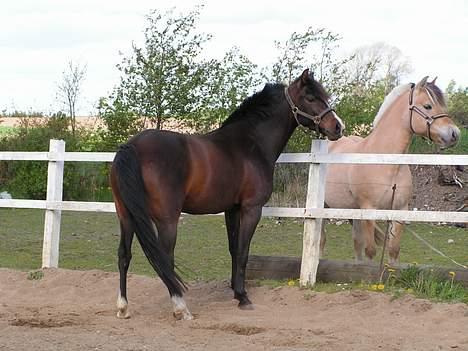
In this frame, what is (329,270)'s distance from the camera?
24.9 feet

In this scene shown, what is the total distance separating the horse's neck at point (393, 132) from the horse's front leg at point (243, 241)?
2.01 meters

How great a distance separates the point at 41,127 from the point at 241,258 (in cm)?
1586

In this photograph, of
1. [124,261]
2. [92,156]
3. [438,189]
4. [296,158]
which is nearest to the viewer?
[124,261]

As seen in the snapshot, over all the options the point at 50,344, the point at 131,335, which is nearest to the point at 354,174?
the point at 131,335

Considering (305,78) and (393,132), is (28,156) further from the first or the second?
(393,132)

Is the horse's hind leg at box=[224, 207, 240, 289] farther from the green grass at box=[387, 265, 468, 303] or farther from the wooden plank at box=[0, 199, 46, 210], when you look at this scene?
the wooden plank at box=[0, 199, 46, 210]

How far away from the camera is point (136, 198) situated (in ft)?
20.6

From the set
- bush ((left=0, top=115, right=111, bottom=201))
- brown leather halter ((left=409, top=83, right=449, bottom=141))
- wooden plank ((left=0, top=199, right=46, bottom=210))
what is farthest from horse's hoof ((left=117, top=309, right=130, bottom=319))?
bush ((left=0, top=115, right=111, bottom=201))

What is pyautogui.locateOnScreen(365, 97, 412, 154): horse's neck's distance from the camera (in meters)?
8.18

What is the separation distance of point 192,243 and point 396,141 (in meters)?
5.53

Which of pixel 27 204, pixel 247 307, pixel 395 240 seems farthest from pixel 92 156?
pixel 395 240

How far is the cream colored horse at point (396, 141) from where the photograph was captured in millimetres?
7902

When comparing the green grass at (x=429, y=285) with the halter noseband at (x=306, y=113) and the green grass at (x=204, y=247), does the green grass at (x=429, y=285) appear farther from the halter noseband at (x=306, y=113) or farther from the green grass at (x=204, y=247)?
the halter noseband at (x=306, y=113)

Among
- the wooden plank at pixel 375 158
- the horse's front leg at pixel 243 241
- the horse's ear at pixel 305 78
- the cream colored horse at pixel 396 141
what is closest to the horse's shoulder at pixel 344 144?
the cream colored horse at pixel 396 141
